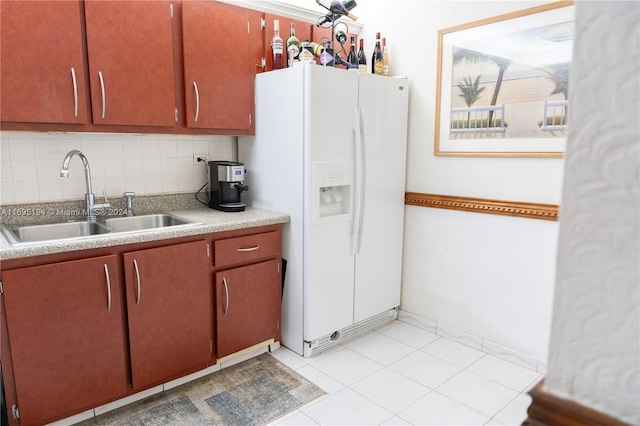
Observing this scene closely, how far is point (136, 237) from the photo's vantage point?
202 centimetres

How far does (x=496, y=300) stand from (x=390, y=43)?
1.86 m

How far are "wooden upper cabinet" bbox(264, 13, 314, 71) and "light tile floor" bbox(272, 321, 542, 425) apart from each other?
6.09 feet

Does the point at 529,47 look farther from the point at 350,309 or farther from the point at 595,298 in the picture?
the point at 595,298

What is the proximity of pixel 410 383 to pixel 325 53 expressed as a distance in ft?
6.47

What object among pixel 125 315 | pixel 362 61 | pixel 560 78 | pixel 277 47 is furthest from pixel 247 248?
pixel 560 78

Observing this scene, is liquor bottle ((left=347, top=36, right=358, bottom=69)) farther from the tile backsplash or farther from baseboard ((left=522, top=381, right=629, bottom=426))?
baseboard ((left=522, top=381, right=629, bottom=426))

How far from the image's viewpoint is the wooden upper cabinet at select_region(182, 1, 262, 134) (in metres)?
2.39

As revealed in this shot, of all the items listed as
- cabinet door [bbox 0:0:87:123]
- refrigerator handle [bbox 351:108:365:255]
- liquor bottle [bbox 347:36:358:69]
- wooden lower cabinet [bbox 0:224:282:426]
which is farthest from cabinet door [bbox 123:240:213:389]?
liquor bottle [bbox 347:36:358:69]

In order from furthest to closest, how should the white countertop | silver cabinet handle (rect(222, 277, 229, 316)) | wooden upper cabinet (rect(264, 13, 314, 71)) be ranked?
1. wooden upper cabinet (rect(264, 13, 314, 71))
2. silver cabinet handle (rect(222, 277, 229, 316))
3. the white countertop

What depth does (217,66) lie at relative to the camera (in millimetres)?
2504

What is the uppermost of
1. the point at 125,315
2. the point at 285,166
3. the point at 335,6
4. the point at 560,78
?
the point at 335,6

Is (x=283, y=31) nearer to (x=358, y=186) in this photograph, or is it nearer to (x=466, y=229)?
(x=358, y=186)

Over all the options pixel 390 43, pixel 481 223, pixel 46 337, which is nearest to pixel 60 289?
pixel 46 337

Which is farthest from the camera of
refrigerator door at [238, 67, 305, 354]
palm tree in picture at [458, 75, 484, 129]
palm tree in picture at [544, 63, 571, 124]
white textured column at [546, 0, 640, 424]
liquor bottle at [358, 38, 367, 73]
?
liquor bottle at [358, 38, 367, 73]
